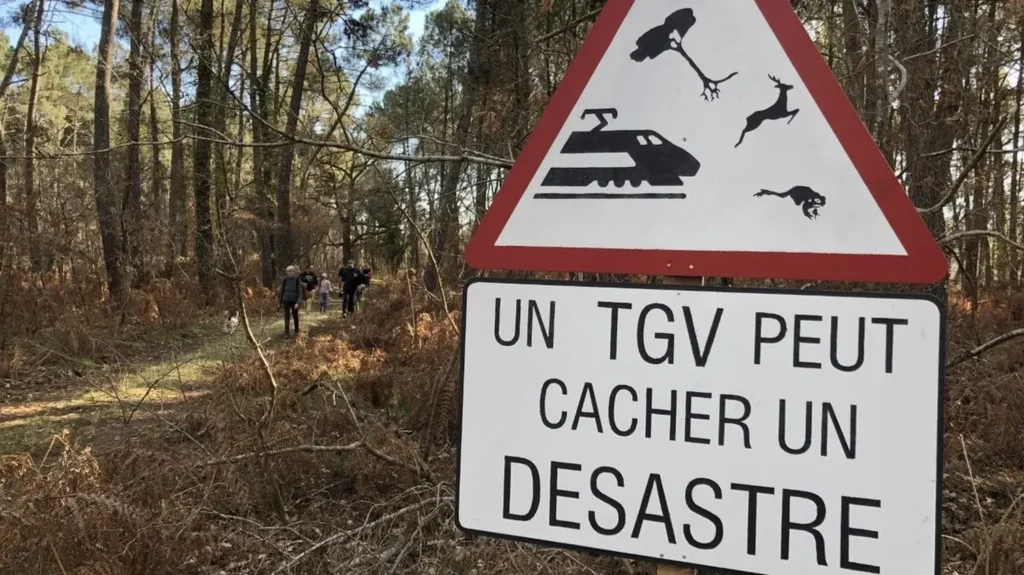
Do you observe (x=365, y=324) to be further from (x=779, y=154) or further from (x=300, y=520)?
(x=779, y=154)

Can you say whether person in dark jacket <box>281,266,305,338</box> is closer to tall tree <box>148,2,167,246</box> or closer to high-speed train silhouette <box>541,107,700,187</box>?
tall tree <box>148,2,167,246</box>

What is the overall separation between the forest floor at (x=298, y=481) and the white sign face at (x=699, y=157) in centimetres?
191

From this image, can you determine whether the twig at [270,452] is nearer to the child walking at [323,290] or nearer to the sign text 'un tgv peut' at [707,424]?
the sign text 'un tgv peut' at [707,424]

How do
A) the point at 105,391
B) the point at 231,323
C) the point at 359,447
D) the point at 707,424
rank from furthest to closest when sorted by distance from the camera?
1. the point at 231,323
2. the point at 105,391
3. the point at 359,447
4. the point at 707,424

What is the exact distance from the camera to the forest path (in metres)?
5.76

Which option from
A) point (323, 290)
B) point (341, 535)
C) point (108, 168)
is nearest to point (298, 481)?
point (341, 535)

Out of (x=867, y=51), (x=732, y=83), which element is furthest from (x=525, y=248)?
(x=867, y=51)

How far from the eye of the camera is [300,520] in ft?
13.6

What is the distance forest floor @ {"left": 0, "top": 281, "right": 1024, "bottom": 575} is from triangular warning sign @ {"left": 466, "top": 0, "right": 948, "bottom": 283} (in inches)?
74.1

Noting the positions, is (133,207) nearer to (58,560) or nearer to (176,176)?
(176,176)

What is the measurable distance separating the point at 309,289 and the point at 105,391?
10373 millimetres

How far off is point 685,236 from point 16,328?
35.0ft

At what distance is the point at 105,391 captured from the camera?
527 centimetres

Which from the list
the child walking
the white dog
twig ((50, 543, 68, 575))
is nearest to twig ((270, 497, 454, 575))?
twig ((50, 543, 68, 575))
